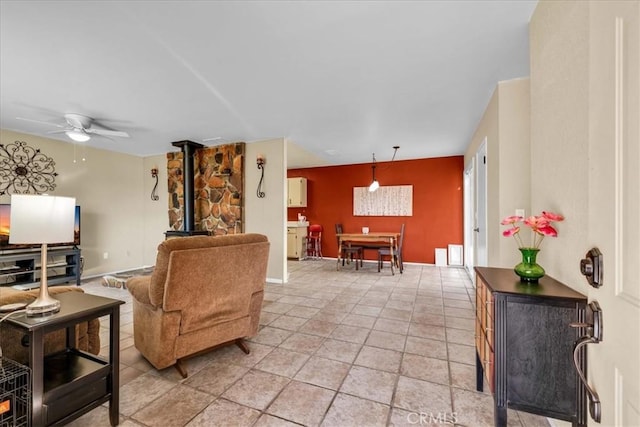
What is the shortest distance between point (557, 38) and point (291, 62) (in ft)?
6.07

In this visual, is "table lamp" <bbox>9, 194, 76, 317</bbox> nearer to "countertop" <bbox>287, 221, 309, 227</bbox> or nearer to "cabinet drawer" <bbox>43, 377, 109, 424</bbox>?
"cabinet drawer" <bbox>43, 377, 109, 424</bbox>

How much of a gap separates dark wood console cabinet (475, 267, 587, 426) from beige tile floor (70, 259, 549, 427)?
407 mm

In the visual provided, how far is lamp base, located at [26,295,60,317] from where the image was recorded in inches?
52.7

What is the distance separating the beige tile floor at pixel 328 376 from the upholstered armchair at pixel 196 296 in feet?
0.68

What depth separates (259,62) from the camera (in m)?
2.44

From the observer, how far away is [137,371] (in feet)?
6.79

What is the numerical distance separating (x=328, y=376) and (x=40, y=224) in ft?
6.35

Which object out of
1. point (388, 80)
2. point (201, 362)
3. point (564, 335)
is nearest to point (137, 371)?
point (201, 362)

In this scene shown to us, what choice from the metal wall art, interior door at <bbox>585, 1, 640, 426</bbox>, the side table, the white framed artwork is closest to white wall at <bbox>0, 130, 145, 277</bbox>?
the metal wall art

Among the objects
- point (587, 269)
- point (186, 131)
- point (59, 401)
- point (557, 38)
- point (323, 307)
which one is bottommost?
point (323, 307)

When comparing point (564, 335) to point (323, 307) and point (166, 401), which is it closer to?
point (166, 401)

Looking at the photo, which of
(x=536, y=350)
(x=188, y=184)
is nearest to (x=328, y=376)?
(x=536, y=350)

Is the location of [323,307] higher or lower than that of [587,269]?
lower

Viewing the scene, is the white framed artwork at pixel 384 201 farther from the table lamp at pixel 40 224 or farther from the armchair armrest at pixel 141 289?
the table lamp at pixel 40 224
